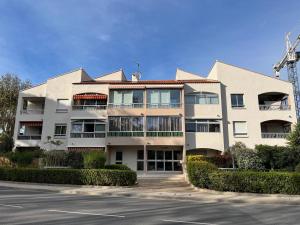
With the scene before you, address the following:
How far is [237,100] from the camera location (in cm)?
3634

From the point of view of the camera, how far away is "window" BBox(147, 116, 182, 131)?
33.8m

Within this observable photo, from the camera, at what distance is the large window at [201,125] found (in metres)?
34.3

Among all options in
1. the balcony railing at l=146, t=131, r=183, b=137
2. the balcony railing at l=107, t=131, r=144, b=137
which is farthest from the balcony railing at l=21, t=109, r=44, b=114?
the balcony railing at l=146, t=131, r=183, b=137

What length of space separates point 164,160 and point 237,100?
11.9 m

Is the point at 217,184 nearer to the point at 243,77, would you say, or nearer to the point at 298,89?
the point at 243,77

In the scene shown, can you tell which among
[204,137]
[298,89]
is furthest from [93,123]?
[298,89]

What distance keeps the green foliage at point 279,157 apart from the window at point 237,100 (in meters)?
7.13

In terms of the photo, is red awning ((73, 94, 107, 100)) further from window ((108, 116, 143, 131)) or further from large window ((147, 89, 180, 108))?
large window ((147, 89, 180, 108))

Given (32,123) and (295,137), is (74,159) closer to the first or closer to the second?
(32,123)

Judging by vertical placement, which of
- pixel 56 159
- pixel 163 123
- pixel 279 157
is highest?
pixel 163 123

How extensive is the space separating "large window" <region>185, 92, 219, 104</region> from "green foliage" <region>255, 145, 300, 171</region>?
8.20 m

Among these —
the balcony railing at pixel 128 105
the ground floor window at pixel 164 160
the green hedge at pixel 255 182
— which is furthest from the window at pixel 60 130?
the green hedge at pixel 255 182

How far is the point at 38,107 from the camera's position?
Result: 135ft

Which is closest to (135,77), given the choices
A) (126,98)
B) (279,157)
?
(126,98)
